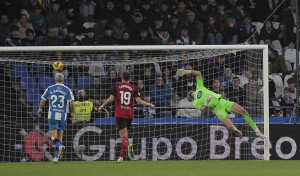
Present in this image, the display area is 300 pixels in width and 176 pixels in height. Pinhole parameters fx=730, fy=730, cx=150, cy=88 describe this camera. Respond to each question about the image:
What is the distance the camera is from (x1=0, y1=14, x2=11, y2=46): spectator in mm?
20028

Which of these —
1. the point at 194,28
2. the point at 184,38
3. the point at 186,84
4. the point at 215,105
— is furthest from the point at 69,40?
the point at 215,105

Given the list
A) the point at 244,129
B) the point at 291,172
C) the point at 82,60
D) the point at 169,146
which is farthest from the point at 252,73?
the point at 291,172

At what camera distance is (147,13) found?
21.2 metres

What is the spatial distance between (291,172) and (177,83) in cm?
590

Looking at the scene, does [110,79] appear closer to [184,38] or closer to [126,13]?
[184,38]

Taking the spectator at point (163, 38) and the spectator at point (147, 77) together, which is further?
the spectator at point (163, 38)

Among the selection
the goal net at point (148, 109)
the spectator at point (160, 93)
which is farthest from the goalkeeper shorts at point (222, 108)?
the spectator at point (160, 93)

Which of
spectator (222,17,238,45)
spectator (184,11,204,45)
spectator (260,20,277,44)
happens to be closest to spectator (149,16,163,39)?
spectator (184,11,204,45)

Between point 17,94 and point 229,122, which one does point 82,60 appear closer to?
point 17,94

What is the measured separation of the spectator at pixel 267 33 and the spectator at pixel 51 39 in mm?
5972

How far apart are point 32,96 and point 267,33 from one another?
7.59 metres

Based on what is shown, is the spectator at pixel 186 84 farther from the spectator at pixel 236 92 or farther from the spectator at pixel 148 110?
the spectator at pixel 236 92

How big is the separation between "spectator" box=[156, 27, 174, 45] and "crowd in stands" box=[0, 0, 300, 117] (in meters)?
0.03

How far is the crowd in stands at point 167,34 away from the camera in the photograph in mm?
17750
